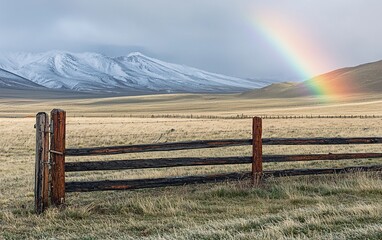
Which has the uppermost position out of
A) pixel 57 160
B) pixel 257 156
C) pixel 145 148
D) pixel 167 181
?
pixel 145 148

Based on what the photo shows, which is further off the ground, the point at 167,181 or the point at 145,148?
the point at 145,148

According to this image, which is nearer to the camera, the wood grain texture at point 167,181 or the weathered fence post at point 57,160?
the weathered fence post at point 57,160

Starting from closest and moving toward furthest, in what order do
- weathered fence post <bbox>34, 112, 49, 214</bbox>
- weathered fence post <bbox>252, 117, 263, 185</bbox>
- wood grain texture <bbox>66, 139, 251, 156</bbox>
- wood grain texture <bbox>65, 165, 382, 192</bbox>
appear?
1. weathered fence post <bbox>34, 112, 49, 214</bbox>
2. wood grain texture <bbox>65, 165, 382, 192</bbox>
3. wood grain texture <bbox>66, 139, 251, 156</bbox>
4. weathered fence post <bbox>252, 117, 263, 185</bbox>

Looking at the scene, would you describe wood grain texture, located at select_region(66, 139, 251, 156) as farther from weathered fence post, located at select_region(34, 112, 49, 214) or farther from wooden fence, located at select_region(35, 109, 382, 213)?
weathered fence post, located at select_region(34, 112, 49, 214)

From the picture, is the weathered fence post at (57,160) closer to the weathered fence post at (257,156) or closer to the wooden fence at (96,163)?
the wooden fence at (96,163)

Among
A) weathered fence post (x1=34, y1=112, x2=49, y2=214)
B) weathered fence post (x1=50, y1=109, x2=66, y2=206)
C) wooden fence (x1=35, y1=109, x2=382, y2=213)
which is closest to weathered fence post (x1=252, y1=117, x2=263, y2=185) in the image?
wooden fence (x1=35, y1=109, x2=382, y2=213)

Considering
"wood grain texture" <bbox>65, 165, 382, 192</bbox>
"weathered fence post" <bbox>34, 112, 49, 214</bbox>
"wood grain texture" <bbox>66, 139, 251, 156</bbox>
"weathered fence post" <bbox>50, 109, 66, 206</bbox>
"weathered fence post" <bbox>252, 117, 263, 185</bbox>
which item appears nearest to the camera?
"weathered fence post" <bbox>34, 112, 49, 214</bbox>

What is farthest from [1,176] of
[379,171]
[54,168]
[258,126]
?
[379,171]

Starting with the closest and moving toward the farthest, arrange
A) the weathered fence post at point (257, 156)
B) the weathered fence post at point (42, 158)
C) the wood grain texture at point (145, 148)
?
the weathered fence post at point (42, 158) < the wood grain texture at point (145, 148) < the weathered fence post at point (257, 156)

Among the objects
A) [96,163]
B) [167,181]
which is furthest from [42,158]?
[167,181]

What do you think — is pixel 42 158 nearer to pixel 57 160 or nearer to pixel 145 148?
pixel 57 160

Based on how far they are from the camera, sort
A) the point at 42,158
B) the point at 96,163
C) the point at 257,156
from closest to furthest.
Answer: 1. the point at 42,158
2. the point at 96,163
3. the point at 257,156

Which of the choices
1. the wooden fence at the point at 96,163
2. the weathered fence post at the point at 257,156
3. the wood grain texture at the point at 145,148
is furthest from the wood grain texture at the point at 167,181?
the wood grain texture at the point at 145,148

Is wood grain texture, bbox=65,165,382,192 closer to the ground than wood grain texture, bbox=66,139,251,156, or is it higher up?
closer to the ground
